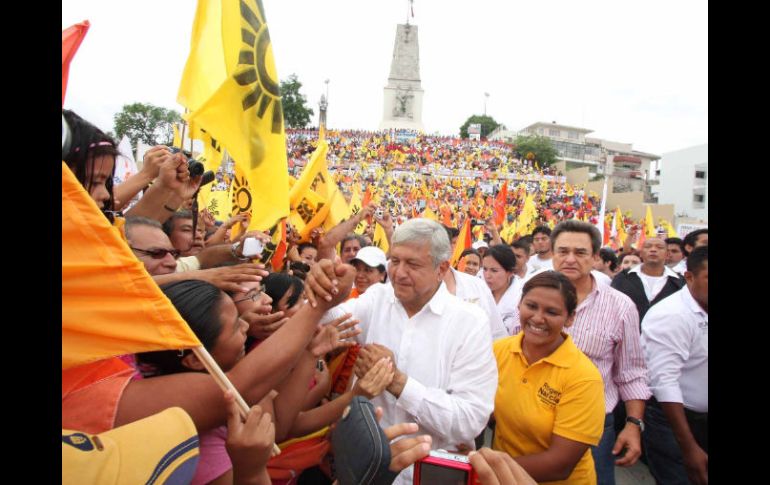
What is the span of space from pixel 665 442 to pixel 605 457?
442 mm

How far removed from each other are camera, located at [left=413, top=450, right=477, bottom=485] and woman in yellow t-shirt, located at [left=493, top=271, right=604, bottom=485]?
117 centimetres

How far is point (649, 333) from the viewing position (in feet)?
9.94

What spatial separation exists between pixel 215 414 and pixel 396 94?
46.8m

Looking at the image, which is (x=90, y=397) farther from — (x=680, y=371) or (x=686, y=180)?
(x=686, y=180)

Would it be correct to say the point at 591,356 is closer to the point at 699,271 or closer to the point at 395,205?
the point at 699,271

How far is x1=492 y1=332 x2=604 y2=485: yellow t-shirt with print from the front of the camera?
2201 mm

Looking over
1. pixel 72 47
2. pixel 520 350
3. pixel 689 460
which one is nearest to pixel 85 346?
pixel 72 47

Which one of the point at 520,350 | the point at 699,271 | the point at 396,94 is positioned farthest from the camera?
the point at 396,94

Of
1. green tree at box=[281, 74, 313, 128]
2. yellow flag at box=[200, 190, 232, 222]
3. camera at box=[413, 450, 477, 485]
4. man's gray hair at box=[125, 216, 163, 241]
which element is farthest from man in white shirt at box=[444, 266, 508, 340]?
green tree at box=[281, 74, 313, 128]

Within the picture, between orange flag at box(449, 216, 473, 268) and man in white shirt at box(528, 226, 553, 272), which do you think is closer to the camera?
orange flag at box(449, 216, 473, 268)

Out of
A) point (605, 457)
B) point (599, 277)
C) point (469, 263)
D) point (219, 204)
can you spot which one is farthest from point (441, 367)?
point (219, 204)

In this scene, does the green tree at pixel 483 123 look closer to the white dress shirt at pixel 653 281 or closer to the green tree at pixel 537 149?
the green tree at pixel 537 149

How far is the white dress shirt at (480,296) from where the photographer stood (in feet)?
12.6

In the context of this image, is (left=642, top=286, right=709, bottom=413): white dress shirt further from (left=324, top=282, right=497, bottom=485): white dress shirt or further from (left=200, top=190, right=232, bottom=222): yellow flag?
(left=200, top=190, right=232, bottom=222): yellow flag
